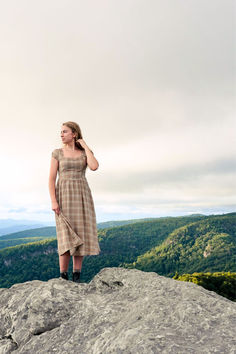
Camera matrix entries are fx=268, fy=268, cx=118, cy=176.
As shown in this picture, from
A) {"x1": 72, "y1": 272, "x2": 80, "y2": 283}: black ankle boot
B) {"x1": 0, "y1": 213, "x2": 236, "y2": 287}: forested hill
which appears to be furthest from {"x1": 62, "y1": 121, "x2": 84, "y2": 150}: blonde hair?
{"x1": 0, "y1": 213, "x2": 236, "y2": 287}: forested hill

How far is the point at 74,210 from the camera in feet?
18.9

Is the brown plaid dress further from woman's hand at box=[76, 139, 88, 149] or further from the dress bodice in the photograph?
woman's hand at box=[76, 139, 88, 149]

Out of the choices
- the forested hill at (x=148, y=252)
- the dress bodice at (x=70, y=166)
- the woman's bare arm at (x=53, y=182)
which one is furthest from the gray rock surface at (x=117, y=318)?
the forested hill at (x=148, y=252)

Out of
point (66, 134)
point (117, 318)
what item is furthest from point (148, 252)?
point (117, 318)

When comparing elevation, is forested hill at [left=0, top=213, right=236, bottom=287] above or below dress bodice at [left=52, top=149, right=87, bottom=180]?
below

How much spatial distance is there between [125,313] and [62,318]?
3.19ft

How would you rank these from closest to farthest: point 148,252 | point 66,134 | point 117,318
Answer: point 117,318 < point 66,134 < point 148,252

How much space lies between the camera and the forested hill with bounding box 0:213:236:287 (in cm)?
12306

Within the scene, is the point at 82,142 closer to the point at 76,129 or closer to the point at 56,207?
the point at 76,129

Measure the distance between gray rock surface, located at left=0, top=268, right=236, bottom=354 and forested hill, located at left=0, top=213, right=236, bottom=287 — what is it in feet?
371

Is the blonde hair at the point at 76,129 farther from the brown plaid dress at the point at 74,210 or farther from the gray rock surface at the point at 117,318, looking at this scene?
the gray rock surface at the point at 117,318

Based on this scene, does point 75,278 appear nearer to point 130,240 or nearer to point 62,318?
point 62,318

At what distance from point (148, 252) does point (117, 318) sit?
162319mm

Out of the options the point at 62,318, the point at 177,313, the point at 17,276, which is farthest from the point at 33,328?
the point at 17,276
